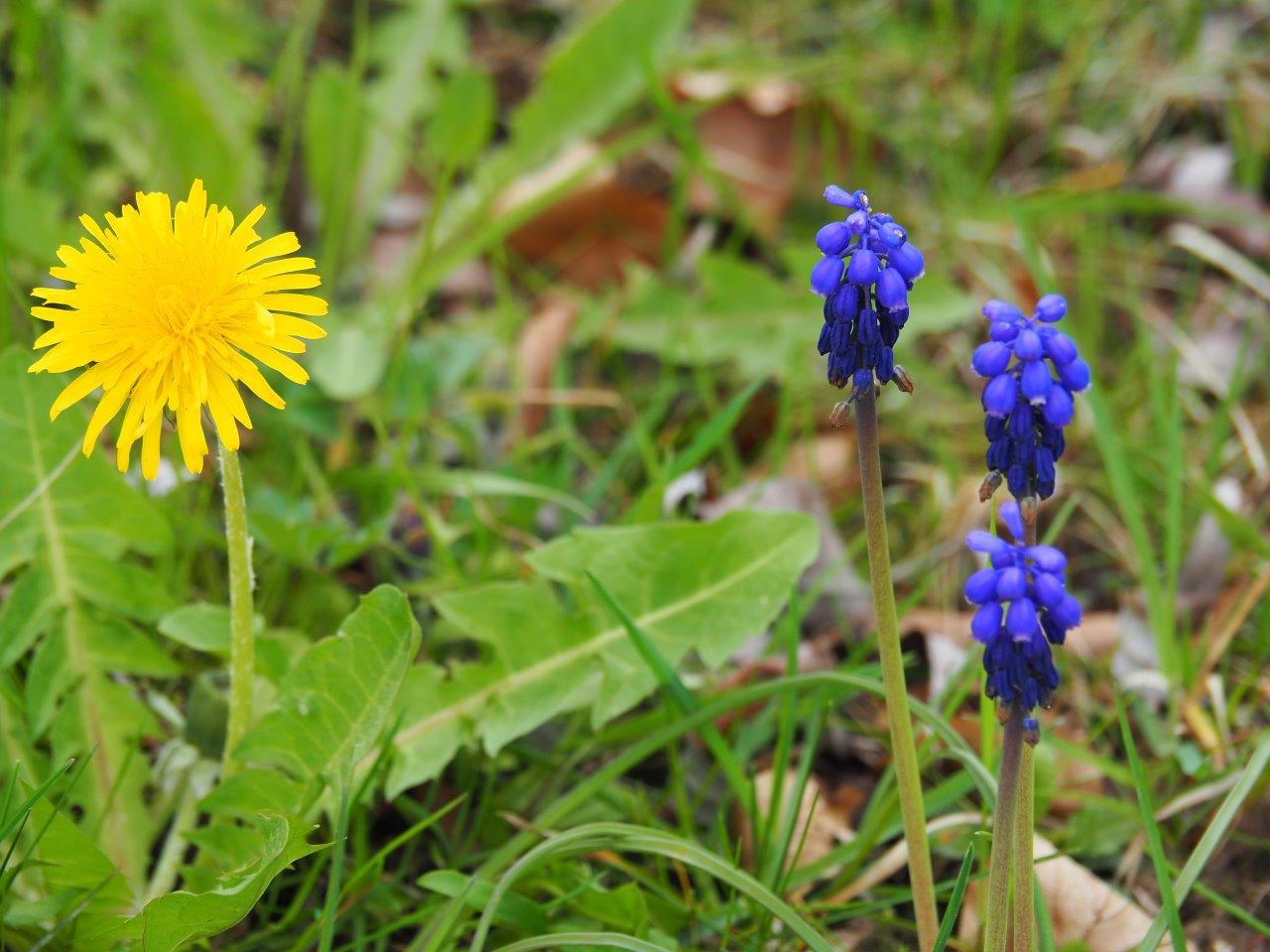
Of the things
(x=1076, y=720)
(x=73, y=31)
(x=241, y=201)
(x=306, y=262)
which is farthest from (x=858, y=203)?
(x=73, y=31)

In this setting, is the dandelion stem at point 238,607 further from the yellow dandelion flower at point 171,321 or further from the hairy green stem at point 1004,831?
the hairy green stem at point 1004,831

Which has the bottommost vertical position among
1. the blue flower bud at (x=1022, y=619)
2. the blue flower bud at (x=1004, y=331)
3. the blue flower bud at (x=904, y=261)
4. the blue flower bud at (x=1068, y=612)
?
the blue flower bud at (x=1022, y=619)

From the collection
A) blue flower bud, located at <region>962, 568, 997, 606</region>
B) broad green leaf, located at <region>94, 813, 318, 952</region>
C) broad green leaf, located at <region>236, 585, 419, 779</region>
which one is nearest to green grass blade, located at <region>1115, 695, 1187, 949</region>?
blue flower bud, located at <region>962, 568, 997, 606</region>

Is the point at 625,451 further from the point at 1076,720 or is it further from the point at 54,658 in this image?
the point at 54,658

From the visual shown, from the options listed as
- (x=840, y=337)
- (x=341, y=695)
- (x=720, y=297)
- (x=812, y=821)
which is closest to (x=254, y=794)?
(x=341, y=695)

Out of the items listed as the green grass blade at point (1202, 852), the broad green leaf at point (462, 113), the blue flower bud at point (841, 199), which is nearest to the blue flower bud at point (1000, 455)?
the blue flower bud at point (841, 199)

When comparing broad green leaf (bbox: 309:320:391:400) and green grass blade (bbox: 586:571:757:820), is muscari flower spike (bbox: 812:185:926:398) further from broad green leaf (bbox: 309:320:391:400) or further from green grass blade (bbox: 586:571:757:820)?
broad green leaf (bbox: 309:320:391:400)
